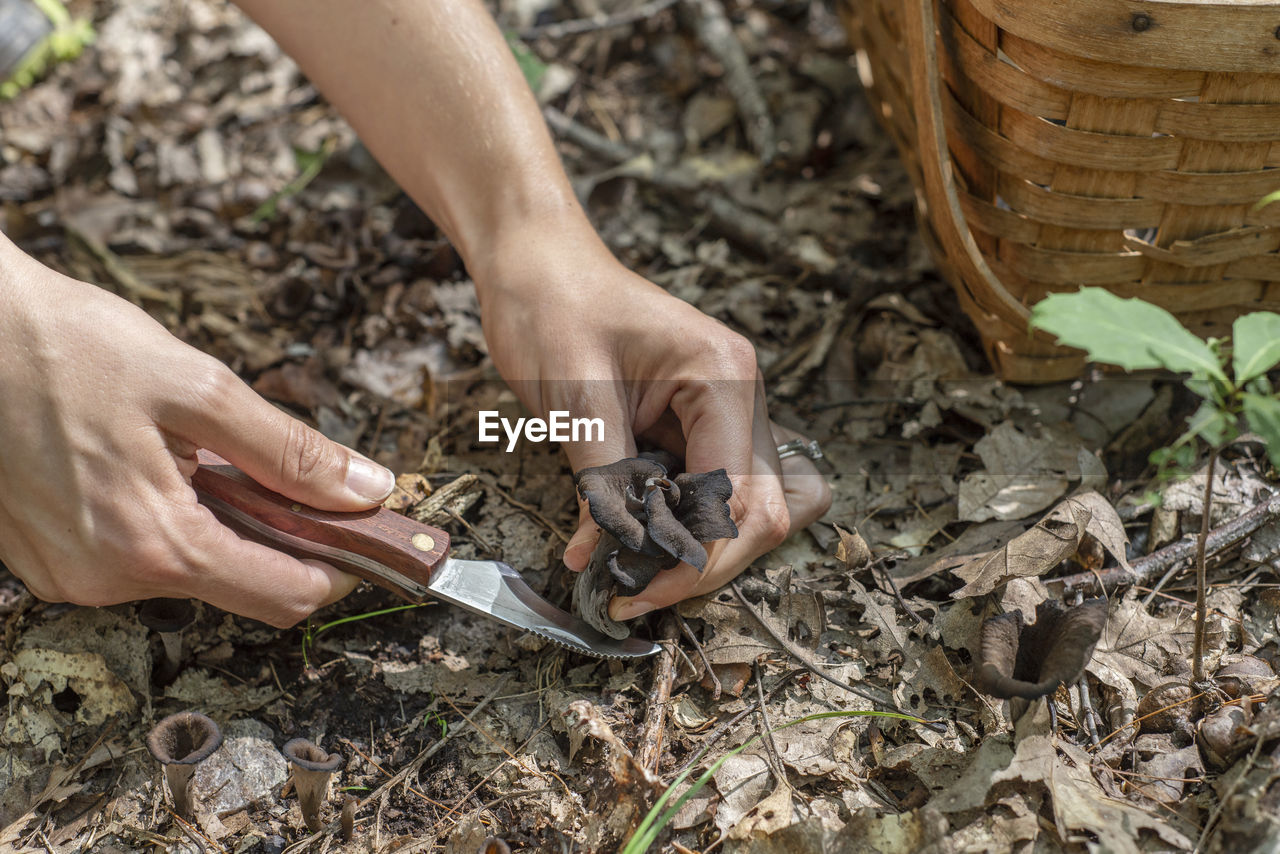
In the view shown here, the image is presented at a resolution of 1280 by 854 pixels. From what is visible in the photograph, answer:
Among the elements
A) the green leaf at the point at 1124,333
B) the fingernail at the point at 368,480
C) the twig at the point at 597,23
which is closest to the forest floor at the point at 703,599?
the fingernail at the point at 368,480

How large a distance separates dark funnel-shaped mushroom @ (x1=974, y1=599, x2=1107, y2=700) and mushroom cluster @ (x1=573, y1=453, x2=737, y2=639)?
59cm

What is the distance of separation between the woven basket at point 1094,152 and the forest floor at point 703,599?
430 mm

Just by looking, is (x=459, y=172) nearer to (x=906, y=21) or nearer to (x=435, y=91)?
(x=435, y=91)

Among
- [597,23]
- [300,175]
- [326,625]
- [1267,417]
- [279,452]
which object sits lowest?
[326,625]

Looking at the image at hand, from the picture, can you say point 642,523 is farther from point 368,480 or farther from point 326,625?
point 326,625

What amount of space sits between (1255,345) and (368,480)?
1.92m

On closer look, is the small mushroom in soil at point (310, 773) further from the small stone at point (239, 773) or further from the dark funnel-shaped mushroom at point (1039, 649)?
the dark funnel-shaped mushroom at point (1039, 649)

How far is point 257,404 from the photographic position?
7.26ft

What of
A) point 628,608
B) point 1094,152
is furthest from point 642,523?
point 1094,152

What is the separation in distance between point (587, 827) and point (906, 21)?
2263 mm

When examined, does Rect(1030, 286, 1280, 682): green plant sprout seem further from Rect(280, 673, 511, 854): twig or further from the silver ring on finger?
Rect(280, 673, 511, 854): twig

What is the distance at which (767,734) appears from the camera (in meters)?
2.17

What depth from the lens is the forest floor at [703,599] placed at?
204 centimetres

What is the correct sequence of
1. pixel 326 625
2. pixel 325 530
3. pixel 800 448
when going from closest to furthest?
pixel 325 530, pixel 326 625, pixel 800 448
